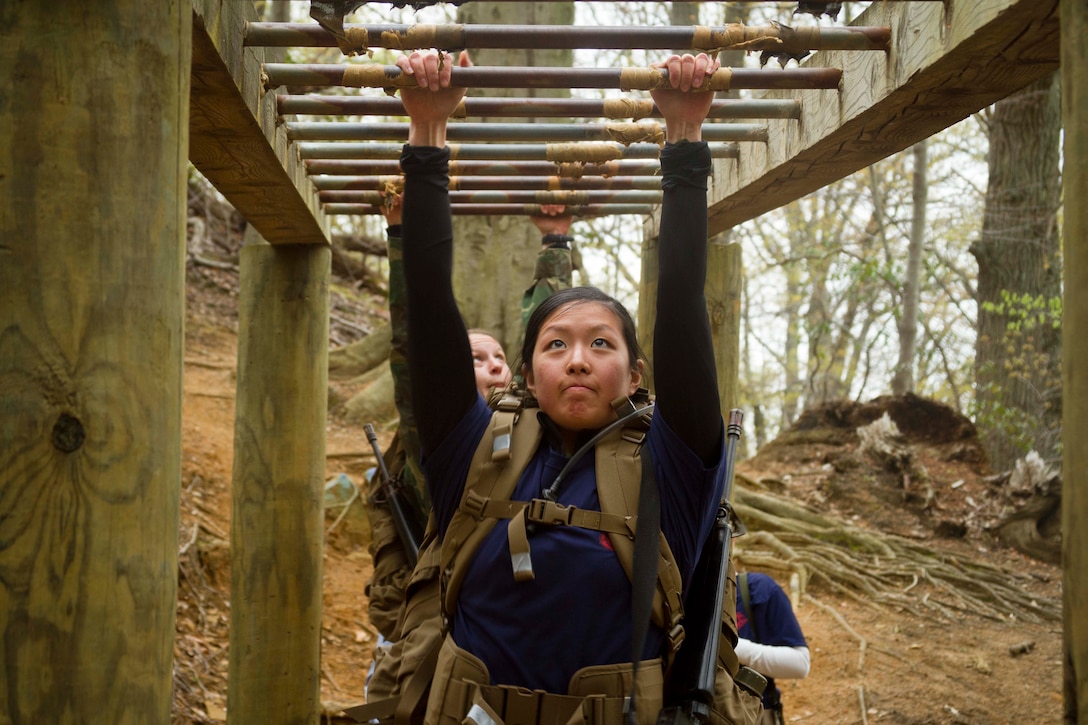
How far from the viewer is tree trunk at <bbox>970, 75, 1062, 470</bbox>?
9.64 m

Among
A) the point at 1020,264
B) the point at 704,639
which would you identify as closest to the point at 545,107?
the point at 704,639

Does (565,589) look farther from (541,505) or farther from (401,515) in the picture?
(401,515)

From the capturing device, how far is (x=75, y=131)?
1.52 meters

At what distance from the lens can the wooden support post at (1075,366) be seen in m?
1.41

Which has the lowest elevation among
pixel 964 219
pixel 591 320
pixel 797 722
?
pixel 797 722

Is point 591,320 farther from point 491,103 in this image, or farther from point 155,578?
point 155,578

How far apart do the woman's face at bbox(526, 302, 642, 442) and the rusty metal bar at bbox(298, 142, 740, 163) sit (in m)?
0.89

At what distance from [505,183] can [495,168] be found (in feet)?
0.98

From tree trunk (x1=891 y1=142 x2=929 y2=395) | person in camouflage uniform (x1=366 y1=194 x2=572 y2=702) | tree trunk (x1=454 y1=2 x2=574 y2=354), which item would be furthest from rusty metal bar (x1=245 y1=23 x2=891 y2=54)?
tree trunk (x1=891 y1=142 x2=929 y2=395)

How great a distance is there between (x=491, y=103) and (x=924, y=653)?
5.25 m

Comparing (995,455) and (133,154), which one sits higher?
(133,154)

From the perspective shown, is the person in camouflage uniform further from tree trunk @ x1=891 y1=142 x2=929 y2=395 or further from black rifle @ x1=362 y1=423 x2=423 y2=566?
tree trunk @ x1=891 y1=142 x2=929 y2=395

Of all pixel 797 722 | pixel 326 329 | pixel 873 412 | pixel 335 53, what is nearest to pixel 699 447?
pixel 326 329

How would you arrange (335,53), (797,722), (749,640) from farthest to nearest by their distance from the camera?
(335,53)
(797,722)
(749,640)
